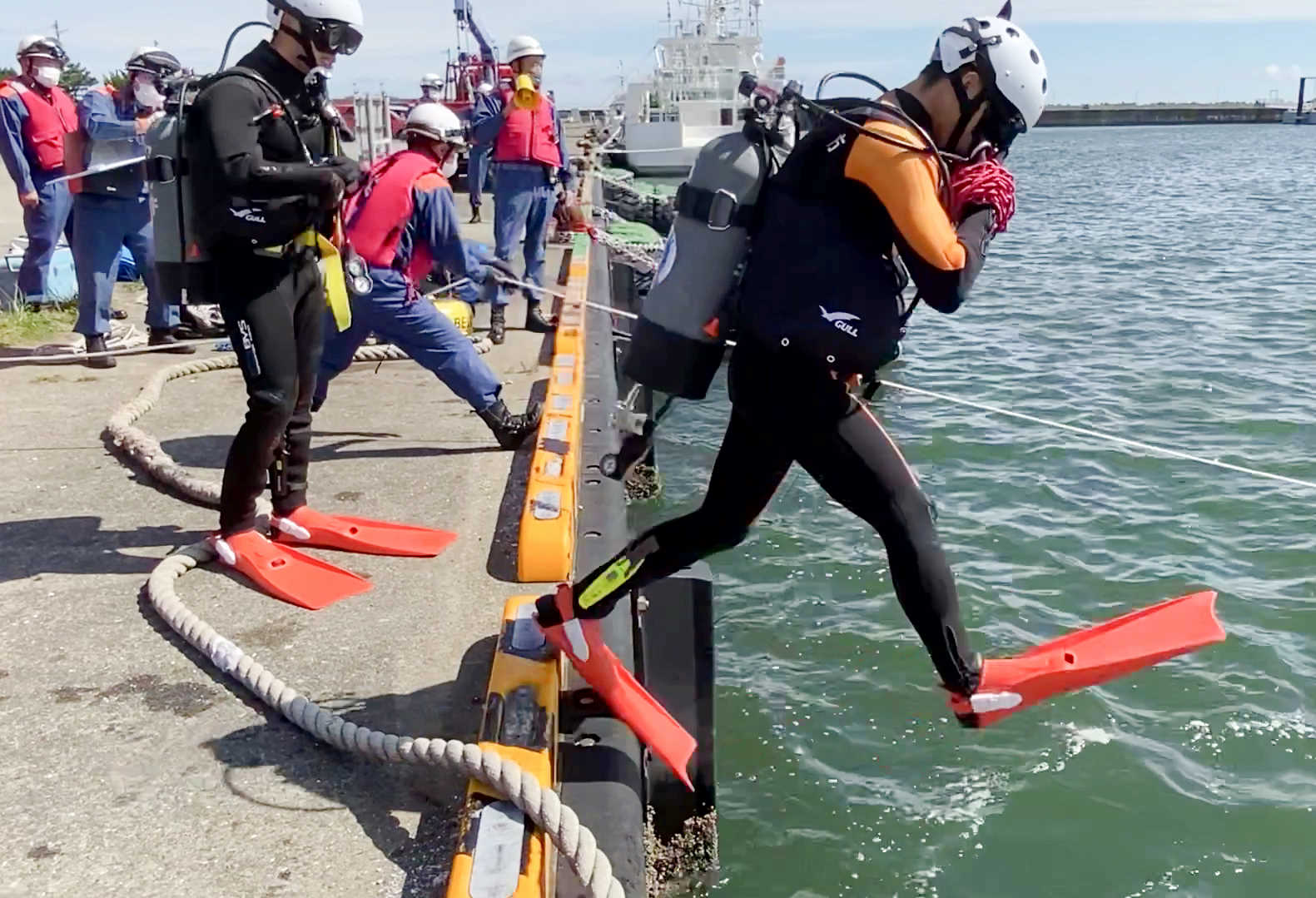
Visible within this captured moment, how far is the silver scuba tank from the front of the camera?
3188mm

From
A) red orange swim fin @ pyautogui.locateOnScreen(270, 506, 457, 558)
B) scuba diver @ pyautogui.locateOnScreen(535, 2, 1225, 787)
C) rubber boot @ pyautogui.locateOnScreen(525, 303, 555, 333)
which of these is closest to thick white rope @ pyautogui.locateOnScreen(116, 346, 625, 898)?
red orange swim fin @ pyautogui.locateOnScreen(270, 506, 457, 558)

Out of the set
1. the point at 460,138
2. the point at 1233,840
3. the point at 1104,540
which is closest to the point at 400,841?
the point at 1233,840

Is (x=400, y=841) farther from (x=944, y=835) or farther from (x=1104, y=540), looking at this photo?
(x=1104, y=540)

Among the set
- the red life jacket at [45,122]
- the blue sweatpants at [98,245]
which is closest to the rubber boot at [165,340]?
the blue sweatpants at [98,245]

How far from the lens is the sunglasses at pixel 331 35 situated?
159 inches

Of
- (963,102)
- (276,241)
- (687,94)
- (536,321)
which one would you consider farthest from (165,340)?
(687,94)

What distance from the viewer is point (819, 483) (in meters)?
3.30

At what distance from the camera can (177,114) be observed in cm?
414

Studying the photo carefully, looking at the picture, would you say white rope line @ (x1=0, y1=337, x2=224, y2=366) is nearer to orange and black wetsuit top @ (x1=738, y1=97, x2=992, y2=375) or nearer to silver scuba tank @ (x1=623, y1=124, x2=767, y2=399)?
silver scuba tank @ (x1=623, y1=124, x2=767, y2=399)

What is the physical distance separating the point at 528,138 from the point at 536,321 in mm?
1339

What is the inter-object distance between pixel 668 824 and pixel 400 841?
4.81 feet

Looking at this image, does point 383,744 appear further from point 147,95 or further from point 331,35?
point 147,95

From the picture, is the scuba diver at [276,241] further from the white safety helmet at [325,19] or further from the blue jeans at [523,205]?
the blue jeans at [523,205]

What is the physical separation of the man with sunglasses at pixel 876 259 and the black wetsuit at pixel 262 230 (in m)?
1.72
